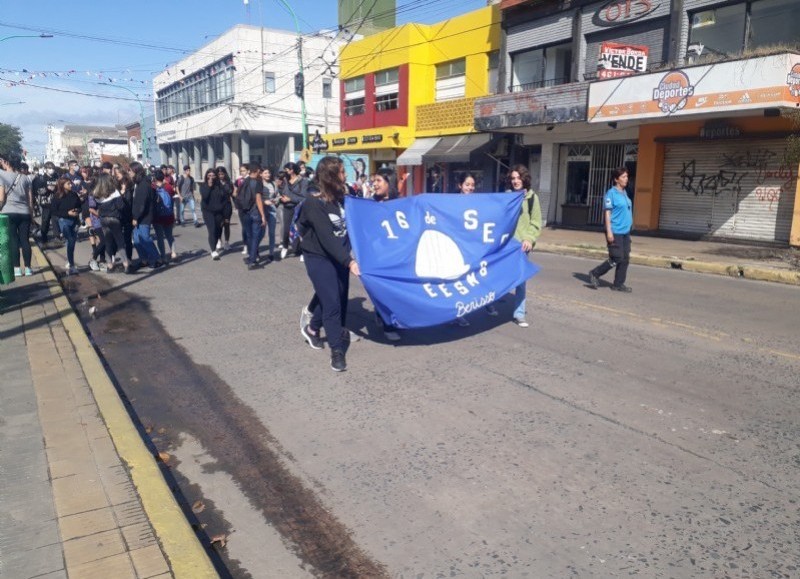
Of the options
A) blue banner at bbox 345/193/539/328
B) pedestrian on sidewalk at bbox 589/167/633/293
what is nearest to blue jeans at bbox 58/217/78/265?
blue banner at bbox 345/193/539/328

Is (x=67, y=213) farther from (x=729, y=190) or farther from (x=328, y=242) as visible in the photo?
(x=729, y=190)

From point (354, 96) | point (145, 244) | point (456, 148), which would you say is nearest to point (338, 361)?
point (145, 244)

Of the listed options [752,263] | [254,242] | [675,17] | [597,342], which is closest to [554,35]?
[675,17]

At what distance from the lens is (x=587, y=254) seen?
615 inches

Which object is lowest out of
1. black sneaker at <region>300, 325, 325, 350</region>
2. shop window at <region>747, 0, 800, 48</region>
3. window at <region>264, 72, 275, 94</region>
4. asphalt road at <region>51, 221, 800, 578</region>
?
asphalt road at <region>51, 221, 800, 578</region>

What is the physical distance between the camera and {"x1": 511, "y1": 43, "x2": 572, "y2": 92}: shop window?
75.9 ft

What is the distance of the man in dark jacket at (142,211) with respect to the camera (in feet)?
37.2

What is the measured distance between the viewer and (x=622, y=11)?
19844mm

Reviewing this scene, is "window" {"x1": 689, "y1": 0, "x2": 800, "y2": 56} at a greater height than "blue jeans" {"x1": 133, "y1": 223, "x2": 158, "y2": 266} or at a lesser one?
greater

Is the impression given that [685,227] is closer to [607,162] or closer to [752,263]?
[607,162]

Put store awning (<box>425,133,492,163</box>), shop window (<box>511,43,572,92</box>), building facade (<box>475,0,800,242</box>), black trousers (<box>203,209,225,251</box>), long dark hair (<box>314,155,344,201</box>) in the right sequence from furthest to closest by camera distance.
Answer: store awning (<box>425,133,492,163</box>)
shop window (<box>511,43,572,92</box>)
building facade (<box>475,0,800,242</box>)
black trousers (<box>203,209,225,251</box>)
long dark hair (<box>314,155,344,201</box>)

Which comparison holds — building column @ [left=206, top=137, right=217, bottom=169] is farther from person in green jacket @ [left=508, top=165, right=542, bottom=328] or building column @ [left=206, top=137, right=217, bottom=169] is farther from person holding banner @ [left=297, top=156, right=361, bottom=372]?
person holding banner @ [left=297, top=156, right=361, bottom=372]

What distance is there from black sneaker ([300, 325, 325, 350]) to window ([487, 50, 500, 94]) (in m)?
21.3

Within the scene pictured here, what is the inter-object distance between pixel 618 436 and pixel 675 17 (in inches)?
700
